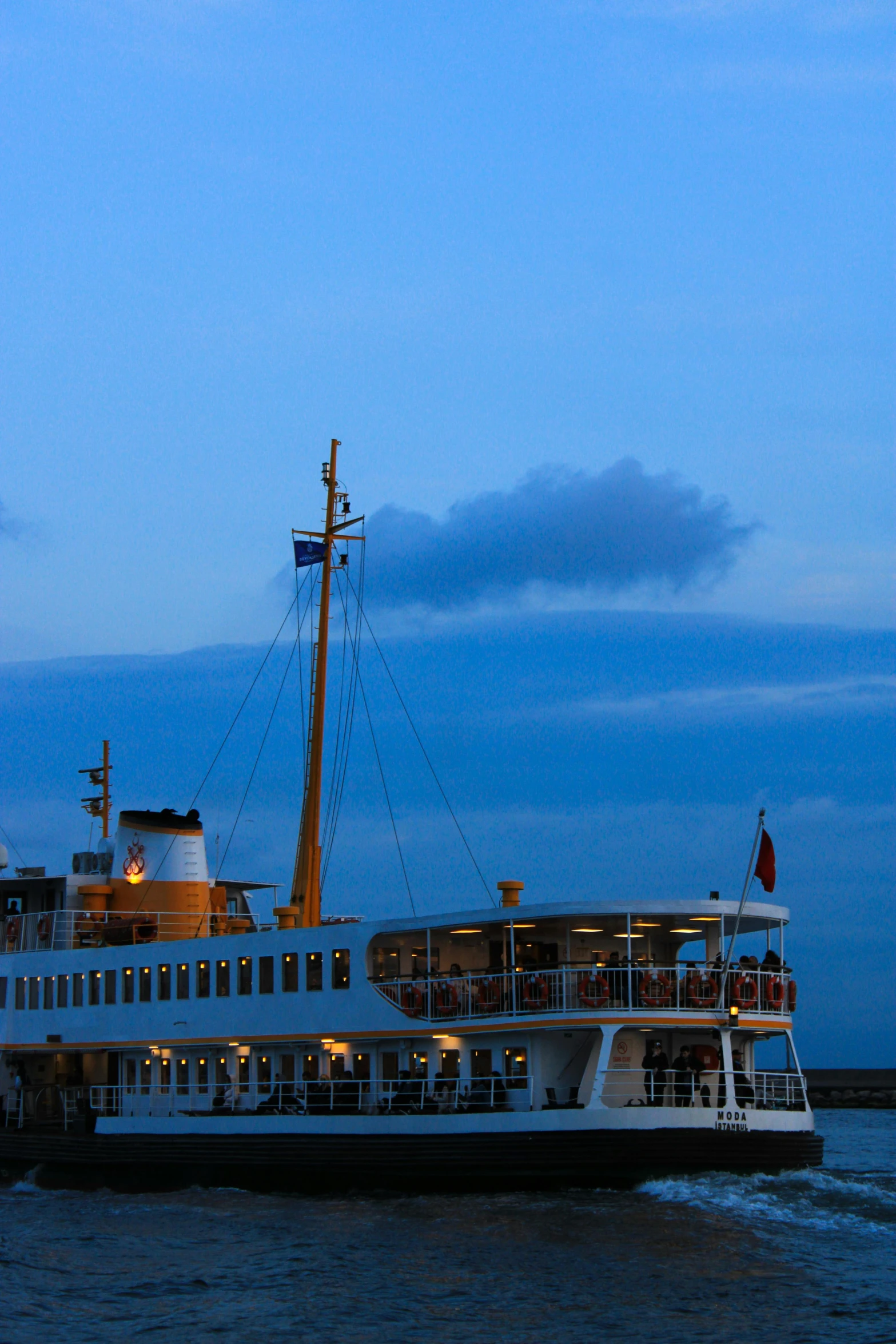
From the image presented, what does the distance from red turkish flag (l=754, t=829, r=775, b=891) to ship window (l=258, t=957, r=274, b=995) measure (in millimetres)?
11285

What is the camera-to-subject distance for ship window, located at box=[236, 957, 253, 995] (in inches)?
1403

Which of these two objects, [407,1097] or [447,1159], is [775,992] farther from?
[407,1097]

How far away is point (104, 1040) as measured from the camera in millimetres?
39031

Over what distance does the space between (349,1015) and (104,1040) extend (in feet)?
28.9

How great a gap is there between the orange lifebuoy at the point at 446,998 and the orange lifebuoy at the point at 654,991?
4.01 m

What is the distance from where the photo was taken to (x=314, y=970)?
3434 cm

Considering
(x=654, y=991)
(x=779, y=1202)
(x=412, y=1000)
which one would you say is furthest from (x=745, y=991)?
(x=412, y=1000)

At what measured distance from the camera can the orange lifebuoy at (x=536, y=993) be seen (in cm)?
3045

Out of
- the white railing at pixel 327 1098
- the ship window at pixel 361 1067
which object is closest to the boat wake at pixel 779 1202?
the white railing at pixel 327 1098

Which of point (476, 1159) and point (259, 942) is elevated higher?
point (259, 942)

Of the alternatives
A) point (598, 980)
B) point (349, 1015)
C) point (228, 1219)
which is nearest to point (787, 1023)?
point (598, 980)

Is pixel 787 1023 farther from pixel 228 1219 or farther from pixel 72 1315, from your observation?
pixel 72 1315

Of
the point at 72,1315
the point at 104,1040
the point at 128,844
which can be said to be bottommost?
the point at 72,1315

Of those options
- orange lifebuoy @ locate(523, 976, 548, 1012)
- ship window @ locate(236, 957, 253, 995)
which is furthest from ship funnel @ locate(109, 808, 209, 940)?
orange lifebuoy @ locate(523, 976, 548, 1012)
